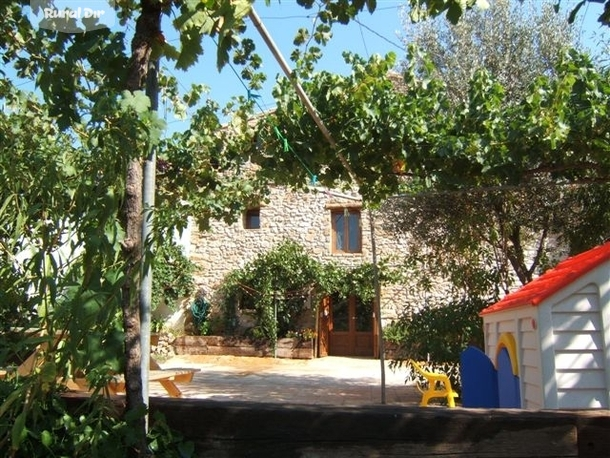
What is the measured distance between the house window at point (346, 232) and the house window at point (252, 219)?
7.77ft

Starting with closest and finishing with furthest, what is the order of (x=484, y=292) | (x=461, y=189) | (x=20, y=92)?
1. (x=20, y=92)
2. (x=461, y=189)
3. (x=484, y=292)

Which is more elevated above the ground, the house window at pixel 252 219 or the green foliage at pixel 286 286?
the house window at pixel 252 219

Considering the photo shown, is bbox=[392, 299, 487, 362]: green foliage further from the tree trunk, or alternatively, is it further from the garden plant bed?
the garden plant bed

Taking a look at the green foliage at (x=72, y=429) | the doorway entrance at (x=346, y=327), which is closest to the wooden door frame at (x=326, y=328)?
the doorway entrance at (x=346, y=327)

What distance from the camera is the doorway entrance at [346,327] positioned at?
17.3m

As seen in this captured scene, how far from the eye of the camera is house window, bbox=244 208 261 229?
1862cm

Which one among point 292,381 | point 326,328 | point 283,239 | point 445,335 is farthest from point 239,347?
point 445,335

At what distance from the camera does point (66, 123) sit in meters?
2.14

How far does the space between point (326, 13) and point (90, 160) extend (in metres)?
2.26

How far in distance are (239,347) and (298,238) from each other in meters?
3.60

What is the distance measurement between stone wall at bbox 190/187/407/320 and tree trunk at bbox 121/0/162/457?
15.0m

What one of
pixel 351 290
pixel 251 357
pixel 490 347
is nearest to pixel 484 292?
pixel 490 347

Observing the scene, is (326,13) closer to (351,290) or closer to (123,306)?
(123,306)

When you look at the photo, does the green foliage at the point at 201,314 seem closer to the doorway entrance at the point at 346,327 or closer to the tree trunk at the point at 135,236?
the doorway entrance at the point at 346,327
